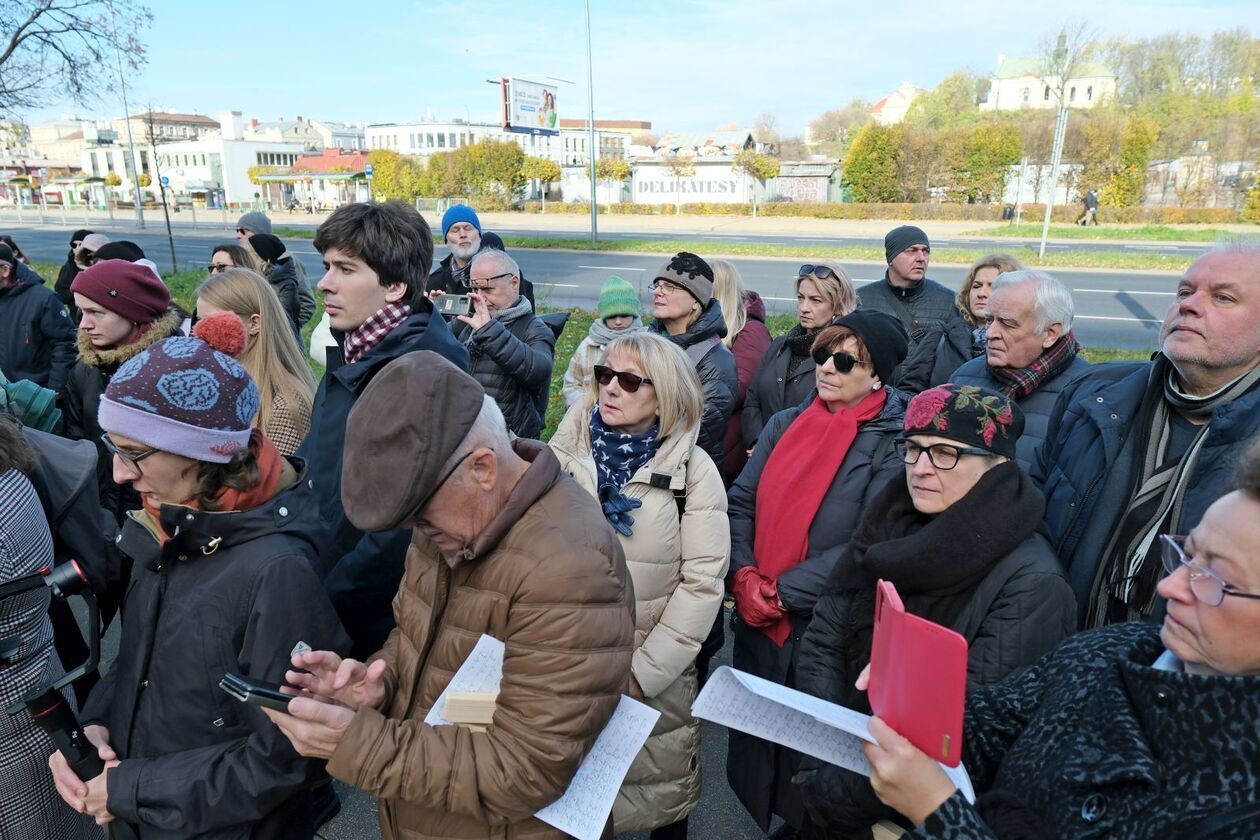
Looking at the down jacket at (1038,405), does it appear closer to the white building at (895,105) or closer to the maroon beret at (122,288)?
the maroon beret at (122,288)

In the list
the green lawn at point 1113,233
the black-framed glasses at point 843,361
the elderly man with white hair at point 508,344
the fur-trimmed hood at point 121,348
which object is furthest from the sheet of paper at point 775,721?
the green lawn at point 1113,233

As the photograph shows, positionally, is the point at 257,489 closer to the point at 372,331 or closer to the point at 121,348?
the point at 372,331

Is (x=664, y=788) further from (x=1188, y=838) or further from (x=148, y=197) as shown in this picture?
(x=148, y=197)

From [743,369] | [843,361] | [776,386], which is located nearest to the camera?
[843,361]

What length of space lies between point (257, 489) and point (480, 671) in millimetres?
867

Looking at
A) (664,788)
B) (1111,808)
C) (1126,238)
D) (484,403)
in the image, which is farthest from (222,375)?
(1126,238)

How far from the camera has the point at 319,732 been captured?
1.42 m

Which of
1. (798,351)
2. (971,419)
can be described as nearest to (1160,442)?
(971,419)

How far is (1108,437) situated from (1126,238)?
2897 cm

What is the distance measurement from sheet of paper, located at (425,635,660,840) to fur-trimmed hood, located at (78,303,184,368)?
3029 millimetres

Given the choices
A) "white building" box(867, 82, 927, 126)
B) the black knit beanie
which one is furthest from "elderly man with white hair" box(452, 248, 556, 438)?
"white building" box(867, 82, 927, 126)

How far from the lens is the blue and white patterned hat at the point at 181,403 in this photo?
5.69 ft

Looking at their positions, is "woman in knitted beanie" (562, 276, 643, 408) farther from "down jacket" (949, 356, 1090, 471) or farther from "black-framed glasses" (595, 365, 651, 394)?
"down jacket" (949, 356, 1090, 471)

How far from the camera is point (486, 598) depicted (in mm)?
1484
